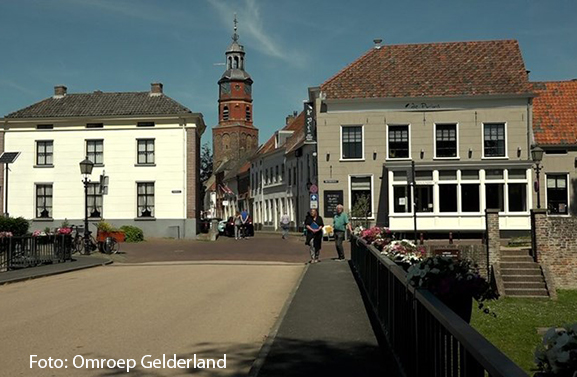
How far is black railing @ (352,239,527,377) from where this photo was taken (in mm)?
3064

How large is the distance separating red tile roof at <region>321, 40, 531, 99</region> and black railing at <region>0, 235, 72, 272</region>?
21.6 m

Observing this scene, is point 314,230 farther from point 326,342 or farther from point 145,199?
point 145,199

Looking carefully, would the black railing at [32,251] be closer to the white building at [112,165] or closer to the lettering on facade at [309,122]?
the white building at [112,165]

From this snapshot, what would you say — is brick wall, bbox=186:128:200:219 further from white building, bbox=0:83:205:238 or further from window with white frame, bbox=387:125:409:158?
window with white frame, bbox=387:125:409:158

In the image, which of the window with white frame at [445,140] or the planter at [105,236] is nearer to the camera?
the planter at [105,236]

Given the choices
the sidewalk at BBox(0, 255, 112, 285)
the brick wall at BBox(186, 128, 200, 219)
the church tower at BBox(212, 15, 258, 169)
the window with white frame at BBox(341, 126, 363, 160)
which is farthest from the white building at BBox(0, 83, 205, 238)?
the church tower at BBox(212, 15, 258, 169)

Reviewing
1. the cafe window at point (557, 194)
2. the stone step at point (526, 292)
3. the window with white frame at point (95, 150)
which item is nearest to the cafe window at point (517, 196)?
the cafe window at point (557, 194)

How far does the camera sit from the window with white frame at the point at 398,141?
40531mm

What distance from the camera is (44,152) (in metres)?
44.8

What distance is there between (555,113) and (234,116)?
6994 centimetres

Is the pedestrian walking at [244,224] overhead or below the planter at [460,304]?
overhead

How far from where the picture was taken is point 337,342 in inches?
325

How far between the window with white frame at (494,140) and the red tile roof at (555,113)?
224 cm

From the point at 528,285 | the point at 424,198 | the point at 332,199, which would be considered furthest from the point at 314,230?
the point at 332,199
